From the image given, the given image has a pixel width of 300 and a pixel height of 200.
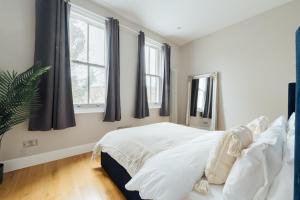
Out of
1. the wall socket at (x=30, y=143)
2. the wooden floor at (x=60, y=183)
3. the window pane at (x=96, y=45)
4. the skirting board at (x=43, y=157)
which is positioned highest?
the window pane at (x=96, y=45)

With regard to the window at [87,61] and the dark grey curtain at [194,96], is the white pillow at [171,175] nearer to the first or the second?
the window at [87,61]

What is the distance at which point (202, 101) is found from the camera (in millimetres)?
4078

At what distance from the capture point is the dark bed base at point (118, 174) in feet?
4.64

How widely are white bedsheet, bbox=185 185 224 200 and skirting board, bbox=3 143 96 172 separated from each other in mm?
2317

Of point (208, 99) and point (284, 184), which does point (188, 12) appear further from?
point (284, 184)

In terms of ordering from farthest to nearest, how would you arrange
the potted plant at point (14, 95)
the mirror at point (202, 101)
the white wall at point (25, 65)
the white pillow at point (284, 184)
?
the mirror at point (202, 101) → the white wall at point (25, 65) → the potted plant at point (14, 95) → the white pillow at point (284, 184)

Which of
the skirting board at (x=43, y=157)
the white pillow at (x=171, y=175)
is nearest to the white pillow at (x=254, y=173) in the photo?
the white pillow at (x=171, y=175)

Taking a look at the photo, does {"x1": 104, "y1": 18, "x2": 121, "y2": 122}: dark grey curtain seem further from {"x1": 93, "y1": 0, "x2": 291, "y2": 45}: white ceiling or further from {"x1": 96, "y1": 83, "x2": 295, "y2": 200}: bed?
{"x1": 96, "y1": 83, "x2": 295, "y2": 200}: bed

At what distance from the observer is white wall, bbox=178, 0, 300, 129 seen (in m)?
2.78

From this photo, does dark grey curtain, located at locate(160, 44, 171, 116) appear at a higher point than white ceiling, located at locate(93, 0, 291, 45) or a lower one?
lower

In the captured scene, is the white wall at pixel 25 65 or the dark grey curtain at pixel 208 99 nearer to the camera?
the white wall at pixel 25 65

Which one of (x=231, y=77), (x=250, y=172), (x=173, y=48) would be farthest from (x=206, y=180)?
(x=173, y=48)

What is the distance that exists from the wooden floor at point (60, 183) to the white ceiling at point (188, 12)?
2936 mm

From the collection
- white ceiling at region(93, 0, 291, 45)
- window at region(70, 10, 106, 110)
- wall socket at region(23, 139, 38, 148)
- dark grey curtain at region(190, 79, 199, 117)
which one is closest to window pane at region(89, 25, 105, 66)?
window at region(70, 10, 106, 110)
